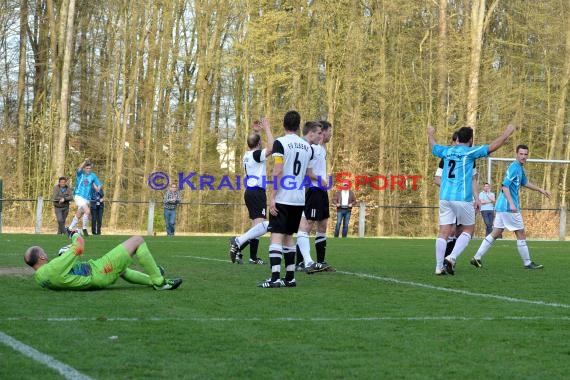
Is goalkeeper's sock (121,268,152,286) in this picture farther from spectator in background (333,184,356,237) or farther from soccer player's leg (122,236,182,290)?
spectator in background (333,184,356,237)

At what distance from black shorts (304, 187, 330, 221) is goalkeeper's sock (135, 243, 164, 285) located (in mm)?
3612

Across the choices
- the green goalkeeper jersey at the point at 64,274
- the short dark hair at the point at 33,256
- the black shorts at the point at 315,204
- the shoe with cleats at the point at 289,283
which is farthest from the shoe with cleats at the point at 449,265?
the short dark hair at the point at 33,256

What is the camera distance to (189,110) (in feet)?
147

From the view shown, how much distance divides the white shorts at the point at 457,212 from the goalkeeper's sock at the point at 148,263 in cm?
455

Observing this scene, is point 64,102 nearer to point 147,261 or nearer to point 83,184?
point 83,184

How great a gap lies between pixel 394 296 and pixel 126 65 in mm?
34990

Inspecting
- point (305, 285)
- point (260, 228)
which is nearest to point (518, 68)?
point (260, 228)

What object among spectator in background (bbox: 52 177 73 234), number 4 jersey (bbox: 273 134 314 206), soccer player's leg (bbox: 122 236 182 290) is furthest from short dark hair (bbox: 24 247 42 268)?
spectator in background (bbox: 52 177 73 234)

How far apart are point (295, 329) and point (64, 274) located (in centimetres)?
327

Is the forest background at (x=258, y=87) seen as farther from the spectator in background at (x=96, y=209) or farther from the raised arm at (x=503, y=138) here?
the raised arm at (x=503, y=138)

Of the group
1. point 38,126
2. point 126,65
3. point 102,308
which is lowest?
point 102,308

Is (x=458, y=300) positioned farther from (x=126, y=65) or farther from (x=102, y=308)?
(x=126, y=65)

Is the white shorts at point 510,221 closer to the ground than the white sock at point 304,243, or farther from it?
farther from it

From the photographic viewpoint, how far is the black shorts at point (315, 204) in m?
13.6
